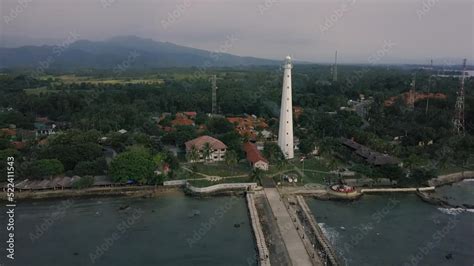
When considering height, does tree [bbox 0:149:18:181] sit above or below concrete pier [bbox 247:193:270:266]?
above

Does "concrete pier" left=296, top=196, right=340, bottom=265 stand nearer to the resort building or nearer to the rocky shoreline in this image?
the resort building

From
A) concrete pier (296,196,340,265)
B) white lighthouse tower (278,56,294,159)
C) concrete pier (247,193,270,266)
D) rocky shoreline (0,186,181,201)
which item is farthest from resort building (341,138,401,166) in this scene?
rocky shoreline (0,186,181,201)

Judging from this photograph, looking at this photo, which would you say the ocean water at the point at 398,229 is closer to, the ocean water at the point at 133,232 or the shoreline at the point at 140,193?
the shoreline at the point at 140,193

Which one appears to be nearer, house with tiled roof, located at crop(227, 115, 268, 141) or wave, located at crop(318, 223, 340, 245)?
wave, located at crop(318, 223, 340, 245)

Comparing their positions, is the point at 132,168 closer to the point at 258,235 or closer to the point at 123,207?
the point at 123,207

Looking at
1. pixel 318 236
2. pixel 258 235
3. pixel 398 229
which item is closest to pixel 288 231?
pixel 318 236

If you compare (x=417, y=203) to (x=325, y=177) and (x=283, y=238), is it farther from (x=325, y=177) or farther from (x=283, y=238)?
(x=283, y=238)
